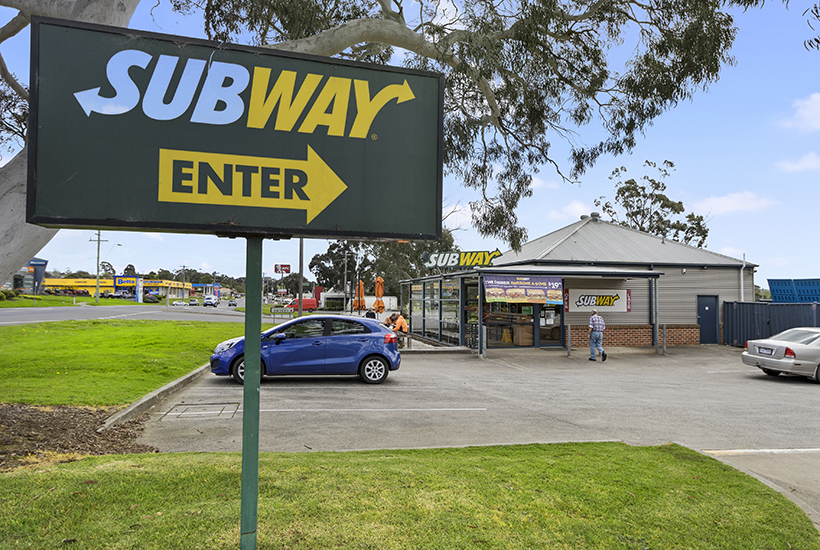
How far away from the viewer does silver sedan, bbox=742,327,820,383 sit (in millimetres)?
13688

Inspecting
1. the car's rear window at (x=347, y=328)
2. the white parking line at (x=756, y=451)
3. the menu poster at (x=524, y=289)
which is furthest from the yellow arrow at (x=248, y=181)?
the menu poster at (x=524, y=289)

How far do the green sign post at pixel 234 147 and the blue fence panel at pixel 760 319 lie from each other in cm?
2411

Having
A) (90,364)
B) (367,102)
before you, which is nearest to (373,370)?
(90,364)

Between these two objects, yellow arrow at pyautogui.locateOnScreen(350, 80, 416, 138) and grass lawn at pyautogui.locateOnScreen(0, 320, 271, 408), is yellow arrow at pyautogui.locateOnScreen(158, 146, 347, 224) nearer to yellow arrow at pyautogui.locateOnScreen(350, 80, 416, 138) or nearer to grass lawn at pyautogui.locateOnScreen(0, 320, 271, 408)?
yellow arrow at pyautogui.locateOnScreen(350, 80, 416, 138)

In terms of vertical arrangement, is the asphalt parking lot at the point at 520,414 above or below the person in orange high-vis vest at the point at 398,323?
below

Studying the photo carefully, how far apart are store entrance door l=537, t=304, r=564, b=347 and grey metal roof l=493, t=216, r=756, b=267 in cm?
263

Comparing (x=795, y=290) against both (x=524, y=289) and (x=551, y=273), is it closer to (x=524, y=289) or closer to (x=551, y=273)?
(x=551, y=273)

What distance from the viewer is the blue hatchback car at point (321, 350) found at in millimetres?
11500

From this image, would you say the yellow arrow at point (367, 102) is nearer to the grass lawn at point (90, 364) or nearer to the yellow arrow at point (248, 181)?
the yellow arrow at point (248, 181)

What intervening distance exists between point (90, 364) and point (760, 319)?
24793mm

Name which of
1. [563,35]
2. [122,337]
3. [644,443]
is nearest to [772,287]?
[563,35]

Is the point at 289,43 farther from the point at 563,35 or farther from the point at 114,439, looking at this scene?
the point at 563,35

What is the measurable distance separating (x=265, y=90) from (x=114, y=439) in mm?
5428

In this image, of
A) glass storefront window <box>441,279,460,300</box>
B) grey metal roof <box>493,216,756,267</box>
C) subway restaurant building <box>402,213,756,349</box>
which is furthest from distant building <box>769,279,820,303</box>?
glass storefront window <box>441,279,460,300</box>
